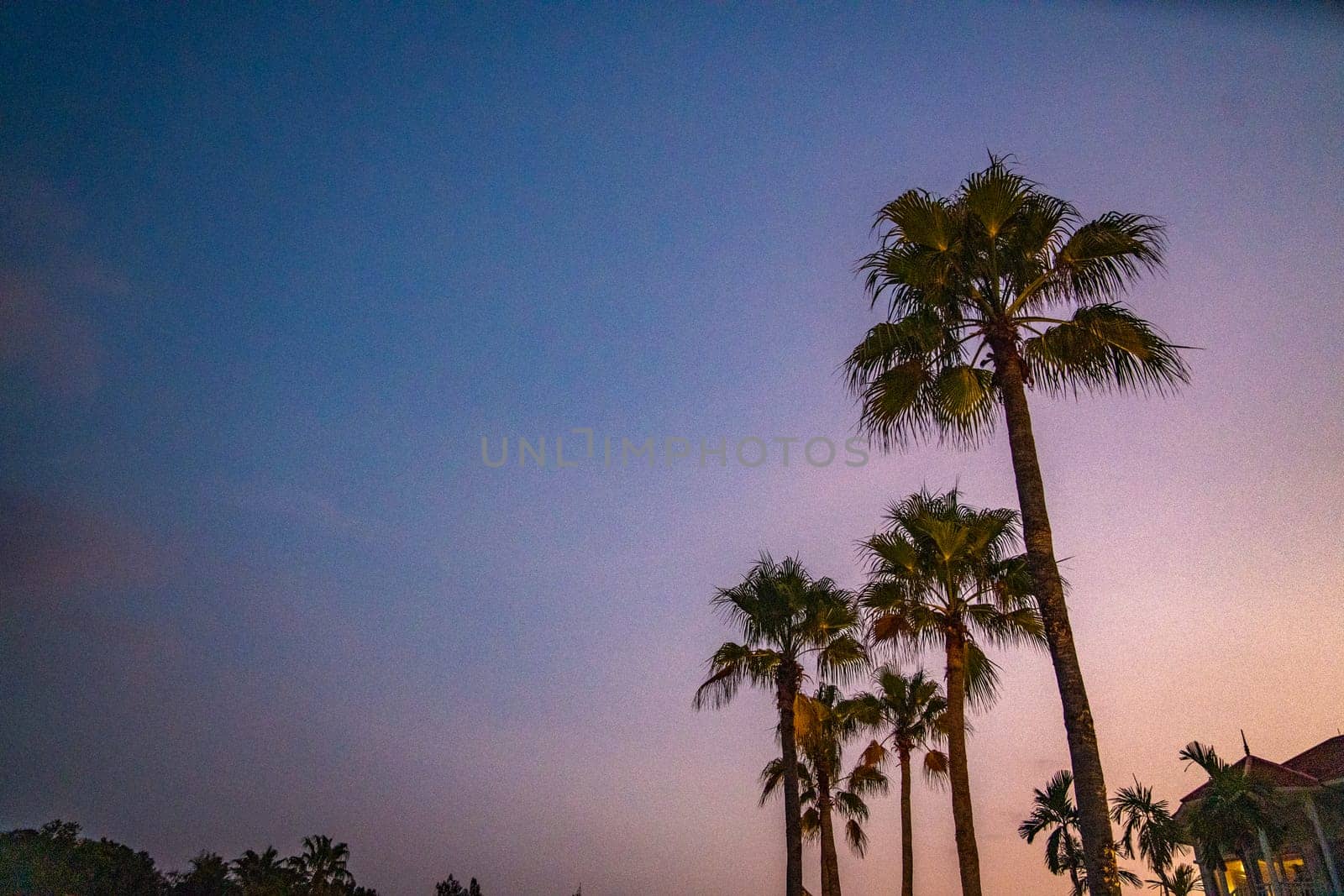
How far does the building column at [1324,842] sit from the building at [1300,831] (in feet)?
Result: 0.09

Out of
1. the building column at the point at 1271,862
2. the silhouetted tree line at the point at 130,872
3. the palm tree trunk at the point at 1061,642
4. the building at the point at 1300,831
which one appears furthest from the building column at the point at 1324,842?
the silhouetted tree line at the point at 130,872

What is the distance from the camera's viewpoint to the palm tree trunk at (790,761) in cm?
2331

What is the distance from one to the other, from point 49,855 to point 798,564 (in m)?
52.8

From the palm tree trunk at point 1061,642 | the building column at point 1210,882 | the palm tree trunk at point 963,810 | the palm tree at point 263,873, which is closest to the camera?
the palm tree trunk at point 1061,642

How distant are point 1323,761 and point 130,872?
65108mm

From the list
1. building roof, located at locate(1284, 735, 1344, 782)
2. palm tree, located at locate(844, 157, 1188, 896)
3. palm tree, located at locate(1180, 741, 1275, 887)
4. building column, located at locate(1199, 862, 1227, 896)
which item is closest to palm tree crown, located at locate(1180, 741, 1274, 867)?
palm tree, located at locate(1180, 741, 1275, 887)

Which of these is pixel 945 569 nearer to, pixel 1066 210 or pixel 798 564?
pixel 798 564

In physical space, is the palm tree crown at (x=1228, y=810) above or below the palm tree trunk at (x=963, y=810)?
above

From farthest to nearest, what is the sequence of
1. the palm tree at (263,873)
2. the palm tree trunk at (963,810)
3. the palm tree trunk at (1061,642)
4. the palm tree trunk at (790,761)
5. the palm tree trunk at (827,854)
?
the palm tree at (263,873) → the palm tree trunk at (827,854) → the palm tree trunk at (790,761) → the palm tree trunk at (963,810) → the palm tree trunk at (1061,642)

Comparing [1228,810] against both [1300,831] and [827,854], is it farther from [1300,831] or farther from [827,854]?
[827,854]

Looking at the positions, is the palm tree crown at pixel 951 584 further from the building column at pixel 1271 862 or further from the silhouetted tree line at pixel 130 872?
the silhouetted tree line at pixel 130 872

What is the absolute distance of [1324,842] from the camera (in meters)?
28.6

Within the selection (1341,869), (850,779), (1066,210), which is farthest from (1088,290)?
(1341,869)

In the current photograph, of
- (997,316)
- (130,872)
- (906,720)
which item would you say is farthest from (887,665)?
(130,872)
